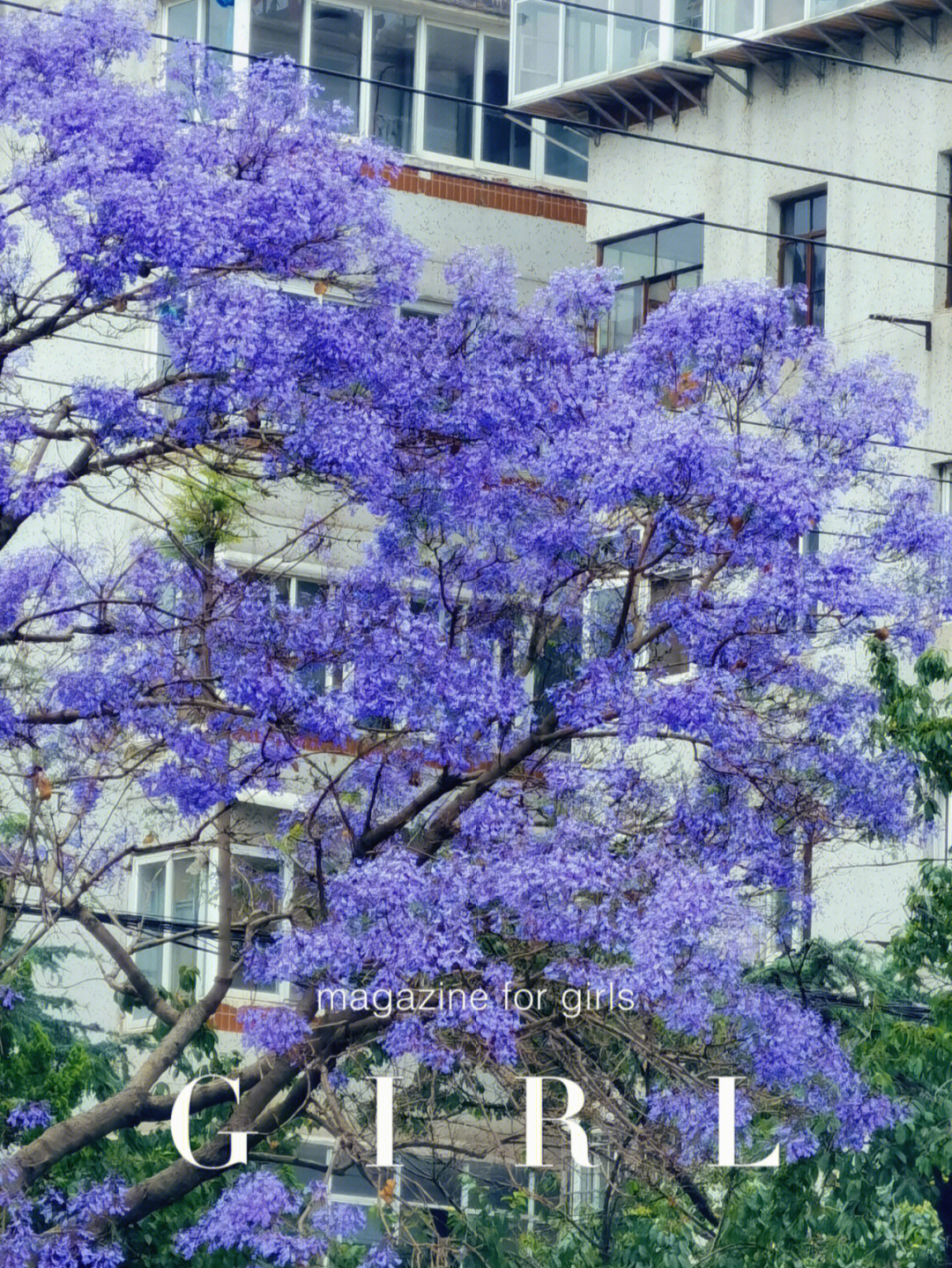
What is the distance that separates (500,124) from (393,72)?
53.6 inches

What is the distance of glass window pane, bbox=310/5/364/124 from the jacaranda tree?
1135 cm

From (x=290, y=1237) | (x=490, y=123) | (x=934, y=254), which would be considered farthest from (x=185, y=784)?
(x=490, y=123)

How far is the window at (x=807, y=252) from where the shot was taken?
30812mm

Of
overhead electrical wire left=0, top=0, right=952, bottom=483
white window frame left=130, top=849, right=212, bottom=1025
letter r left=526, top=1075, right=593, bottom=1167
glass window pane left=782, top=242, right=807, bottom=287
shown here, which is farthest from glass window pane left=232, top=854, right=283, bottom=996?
glass window pane left=782, top=242, right=807, bottom=287

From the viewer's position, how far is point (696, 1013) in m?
20.1

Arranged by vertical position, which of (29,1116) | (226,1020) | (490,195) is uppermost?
(490,195)

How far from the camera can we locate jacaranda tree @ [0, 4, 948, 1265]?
19766 mm

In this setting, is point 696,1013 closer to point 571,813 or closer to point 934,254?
point 571,813

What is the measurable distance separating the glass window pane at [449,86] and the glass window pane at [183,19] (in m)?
2.44

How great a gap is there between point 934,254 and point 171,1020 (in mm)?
11685

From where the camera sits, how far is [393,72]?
32.9 m

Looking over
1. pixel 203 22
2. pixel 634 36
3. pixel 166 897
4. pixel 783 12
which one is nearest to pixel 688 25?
pixel 634 36

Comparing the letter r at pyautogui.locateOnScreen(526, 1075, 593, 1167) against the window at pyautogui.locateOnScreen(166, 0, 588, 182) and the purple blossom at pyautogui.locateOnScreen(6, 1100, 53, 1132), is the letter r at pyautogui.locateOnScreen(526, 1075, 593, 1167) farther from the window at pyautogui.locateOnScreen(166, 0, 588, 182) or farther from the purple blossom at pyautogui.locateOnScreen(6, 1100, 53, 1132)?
the window at pyautogui.locateOnScreen(166, 0, 588, 182)

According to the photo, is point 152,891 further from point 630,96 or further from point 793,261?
point 630,96
